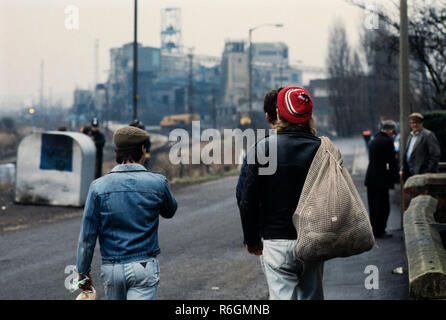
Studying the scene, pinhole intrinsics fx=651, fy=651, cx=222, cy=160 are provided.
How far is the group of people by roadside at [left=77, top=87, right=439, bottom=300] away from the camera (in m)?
4.04

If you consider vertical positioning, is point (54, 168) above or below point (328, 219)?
below

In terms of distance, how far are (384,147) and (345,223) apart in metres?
7.21

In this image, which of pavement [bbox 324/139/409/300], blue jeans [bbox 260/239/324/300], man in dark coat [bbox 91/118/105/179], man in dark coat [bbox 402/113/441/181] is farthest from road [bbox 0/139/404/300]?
man in dark coat [bbox 91/118/105/179]

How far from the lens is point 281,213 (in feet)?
13.4

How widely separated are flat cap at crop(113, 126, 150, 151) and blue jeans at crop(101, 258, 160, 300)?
2.54ft

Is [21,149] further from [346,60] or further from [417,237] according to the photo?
[346,60]

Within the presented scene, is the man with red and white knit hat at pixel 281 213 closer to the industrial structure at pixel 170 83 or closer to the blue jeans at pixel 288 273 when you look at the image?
the blue jeans at pixel 288 273

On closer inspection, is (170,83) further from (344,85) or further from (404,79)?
(404,79)

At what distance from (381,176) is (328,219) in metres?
7.33

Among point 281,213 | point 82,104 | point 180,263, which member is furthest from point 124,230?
point 82,104

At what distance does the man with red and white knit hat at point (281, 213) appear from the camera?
4059 mm

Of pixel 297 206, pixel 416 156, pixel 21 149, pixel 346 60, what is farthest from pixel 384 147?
pixel 346 60

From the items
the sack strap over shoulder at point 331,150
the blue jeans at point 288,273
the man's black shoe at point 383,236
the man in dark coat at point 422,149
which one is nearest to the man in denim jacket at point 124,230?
the blue jeans at point 288,273

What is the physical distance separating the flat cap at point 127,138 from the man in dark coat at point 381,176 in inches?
283
